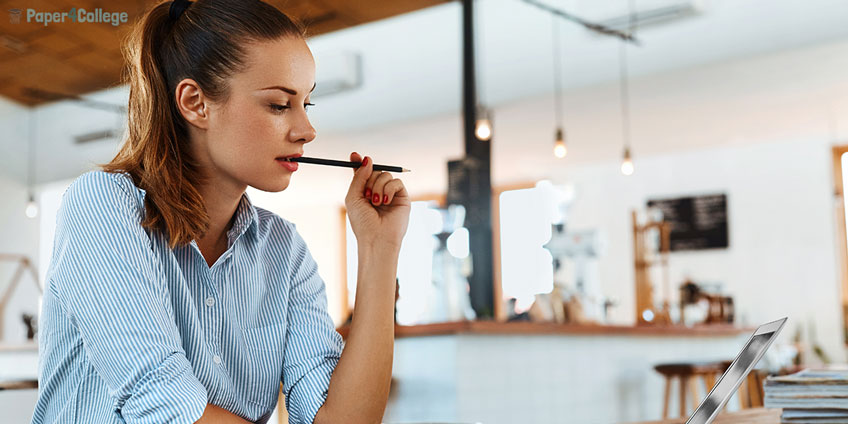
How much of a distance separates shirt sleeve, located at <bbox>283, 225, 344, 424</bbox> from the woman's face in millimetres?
222

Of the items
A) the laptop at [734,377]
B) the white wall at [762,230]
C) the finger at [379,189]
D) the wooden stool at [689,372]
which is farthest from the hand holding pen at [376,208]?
the white wall at [762,230]

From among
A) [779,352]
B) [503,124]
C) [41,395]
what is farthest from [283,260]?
[779,352]

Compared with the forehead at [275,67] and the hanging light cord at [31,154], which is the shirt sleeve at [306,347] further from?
the hanging light cord at [31,154]

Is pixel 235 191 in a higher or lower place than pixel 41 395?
higher

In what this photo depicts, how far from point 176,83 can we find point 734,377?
0.84 meters

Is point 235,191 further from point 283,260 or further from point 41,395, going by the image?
point 41,395

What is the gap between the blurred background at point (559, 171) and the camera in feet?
16.1

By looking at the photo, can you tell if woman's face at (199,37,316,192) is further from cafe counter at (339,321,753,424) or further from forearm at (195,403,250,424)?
cafe counter at (339,321,753,424)

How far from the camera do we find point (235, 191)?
1205 mm

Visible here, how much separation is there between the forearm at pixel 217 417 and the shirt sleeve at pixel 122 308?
0.09ft

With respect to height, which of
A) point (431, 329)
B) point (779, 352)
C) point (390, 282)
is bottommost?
point (779, 352)

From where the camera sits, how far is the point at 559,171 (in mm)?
10344

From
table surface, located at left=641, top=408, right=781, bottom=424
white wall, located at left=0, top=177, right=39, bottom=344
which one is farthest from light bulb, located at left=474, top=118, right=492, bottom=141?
white wall, located at left=0, top=177, right=39, bottom=344

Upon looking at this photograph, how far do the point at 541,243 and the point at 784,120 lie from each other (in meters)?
3.52
